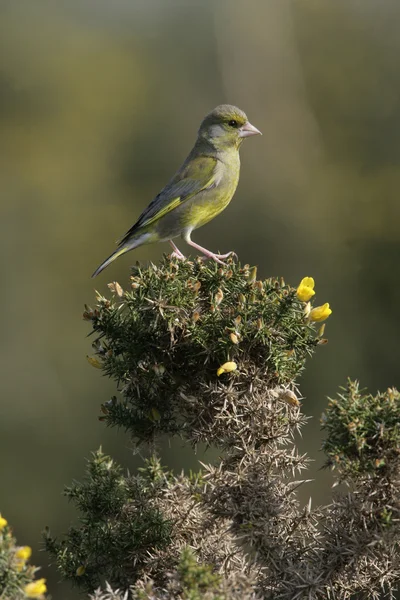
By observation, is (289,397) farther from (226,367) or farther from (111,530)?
(111,530)

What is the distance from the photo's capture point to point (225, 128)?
5.43 m

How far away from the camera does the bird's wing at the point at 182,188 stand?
5.18 m

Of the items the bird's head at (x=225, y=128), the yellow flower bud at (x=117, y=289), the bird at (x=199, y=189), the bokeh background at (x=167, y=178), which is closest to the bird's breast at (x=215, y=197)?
the bird at (x=199, y=189)

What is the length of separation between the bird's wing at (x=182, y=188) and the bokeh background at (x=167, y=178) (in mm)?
4019

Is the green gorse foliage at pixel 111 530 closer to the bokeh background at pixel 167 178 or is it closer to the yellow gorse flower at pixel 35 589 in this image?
the yellow gorse flower at pixel 35 589

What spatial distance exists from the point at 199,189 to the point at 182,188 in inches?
4.2

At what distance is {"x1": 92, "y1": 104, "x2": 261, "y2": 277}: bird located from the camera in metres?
5.19

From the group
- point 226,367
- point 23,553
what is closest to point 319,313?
point 226,367

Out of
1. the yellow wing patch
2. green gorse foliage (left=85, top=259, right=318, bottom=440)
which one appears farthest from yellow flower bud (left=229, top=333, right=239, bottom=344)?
the yellow wing patch

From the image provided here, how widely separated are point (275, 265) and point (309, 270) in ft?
1.71

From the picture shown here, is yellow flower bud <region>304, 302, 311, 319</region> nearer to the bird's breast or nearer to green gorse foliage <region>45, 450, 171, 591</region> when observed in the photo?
green gorse foliage <region>45, 450, 171, 591</region>

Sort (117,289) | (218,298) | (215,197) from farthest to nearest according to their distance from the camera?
(215,197)
(117,289)
(218,298)

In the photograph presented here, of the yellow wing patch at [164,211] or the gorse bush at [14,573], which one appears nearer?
the gorse bush at [14,573]

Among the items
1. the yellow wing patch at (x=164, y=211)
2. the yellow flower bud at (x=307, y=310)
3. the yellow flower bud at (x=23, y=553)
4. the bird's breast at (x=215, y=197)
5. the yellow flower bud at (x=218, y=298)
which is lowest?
the yellow flower bud at (x=23, y=553)
